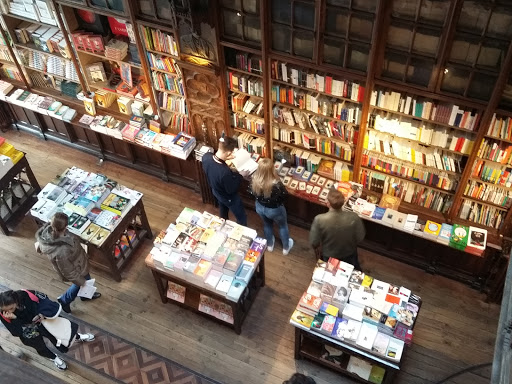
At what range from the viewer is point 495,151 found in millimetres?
5547

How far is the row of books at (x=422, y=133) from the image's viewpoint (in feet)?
18.7

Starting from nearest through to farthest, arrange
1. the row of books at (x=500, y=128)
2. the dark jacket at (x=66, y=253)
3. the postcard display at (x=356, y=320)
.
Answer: the postcard display at (x=356, y=320)
the row of books at (x=500, y=128)
the dark jacket at (x=66, y=253)

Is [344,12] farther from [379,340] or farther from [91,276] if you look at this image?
[91,276]

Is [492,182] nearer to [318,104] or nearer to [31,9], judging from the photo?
[318,104]

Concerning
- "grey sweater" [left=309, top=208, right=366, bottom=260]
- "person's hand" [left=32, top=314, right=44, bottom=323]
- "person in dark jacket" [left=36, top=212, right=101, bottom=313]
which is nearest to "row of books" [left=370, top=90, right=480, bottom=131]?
"grey sweater" [left=309, top=208, right=366, bottom=260]

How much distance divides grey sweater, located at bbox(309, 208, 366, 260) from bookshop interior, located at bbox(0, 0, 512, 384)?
0.12 m

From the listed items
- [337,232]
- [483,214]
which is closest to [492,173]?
[483,214]

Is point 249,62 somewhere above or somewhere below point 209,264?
above

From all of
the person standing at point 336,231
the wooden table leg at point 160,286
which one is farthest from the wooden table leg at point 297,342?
the wooden table leg at point 160,286

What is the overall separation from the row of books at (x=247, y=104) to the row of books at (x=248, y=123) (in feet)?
0.41

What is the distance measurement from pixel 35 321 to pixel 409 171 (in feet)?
15.4

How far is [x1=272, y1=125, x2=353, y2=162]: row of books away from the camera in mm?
6613

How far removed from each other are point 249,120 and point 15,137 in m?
4.65

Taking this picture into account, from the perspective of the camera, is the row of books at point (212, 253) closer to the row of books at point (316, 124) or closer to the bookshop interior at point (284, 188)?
the bookshop interior at point (284, 188)
